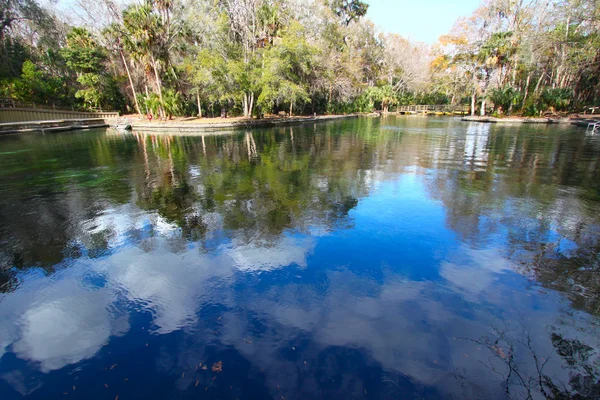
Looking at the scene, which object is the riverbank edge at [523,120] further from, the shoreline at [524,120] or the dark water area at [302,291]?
the dark water area at [302,291]

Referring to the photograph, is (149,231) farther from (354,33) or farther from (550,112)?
(354,33)

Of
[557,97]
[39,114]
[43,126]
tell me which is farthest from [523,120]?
[39,114]

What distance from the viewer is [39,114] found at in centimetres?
3447

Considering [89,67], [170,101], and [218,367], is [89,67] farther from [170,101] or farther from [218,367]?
[218,367]

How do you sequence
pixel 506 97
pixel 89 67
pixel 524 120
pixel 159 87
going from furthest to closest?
pixel 89 67 → pixel 506 97 → pixel 524 120 → pixel 159 87

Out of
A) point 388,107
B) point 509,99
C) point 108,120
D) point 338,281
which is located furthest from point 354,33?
point 338,281

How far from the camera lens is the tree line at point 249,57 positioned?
2867cm

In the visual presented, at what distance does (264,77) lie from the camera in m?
28.9

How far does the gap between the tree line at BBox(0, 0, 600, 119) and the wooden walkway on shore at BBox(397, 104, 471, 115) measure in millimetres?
4183

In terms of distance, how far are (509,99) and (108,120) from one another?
149ft

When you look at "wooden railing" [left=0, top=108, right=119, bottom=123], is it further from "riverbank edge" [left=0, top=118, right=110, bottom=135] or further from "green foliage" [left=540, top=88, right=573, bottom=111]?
"green foliage" [left=540, top=88, right=573, bottom=111]

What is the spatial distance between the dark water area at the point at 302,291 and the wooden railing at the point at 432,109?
160ft

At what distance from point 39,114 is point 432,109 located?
56958 millimetres

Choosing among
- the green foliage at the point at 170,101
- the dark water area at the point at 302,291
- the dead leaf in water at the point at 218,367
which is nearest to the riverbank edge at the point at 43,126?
the green foliage at the point at 170,101
